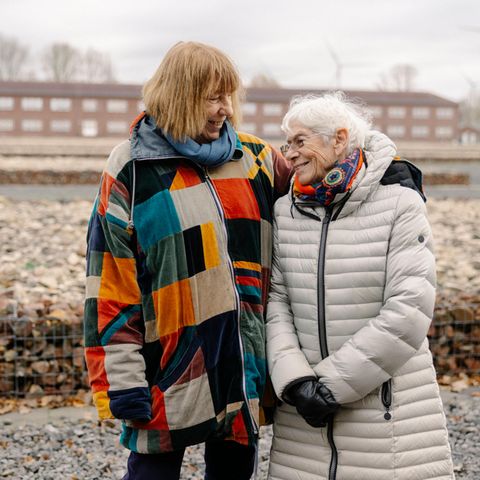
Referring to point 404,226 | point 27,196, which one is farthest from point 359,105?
point 27,196

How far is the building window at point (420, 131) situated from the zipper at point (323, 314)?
8064 centimetres

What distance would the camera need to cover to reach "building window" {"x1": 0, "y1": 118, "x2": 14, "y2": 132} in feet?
239

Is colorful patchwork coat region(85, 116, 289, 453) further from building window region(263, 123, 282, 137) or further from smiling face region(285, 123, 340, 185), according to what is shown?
building window region(263, 123, 282, 137)

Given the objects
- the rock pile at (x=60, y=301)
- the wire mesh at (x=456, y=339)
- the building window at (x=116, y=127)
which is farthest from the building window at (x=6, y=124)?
the wire mesh at (x=456, y=339)

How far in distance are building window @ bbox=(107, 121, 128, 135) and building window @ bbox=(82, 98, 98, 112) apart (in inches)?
88.1

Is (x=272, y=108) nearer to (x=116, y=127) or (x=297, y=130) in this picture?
(x=116, y=127)

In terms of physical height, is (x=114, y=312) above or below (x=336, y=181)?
below

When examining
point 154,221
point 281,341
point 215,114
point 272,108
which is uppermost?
point 215,114

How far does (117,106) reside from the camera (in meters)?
73.9

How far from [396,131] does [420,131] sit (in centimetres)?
277

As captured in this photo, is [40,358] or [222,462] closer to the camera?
[222,462]

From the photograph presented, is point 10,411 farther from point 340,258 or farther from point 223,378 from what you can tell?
point 340,258

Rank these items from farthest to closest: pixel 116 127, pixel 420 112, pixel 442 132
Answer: pixel 442 132 → pixel 420 112 → pixel 116 127

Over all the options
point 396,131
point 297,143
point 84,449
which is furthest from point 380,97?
point 297,143
